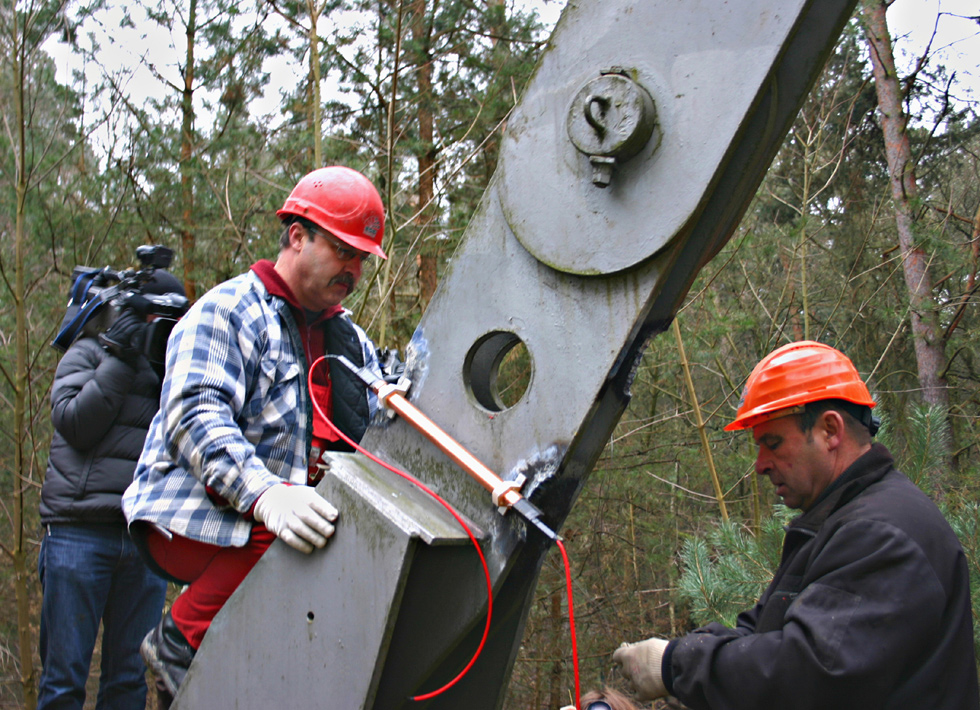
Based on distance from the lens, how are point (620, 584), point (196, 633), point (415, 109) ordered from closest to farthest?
1. point (196, 633)
2. point (415, 109)
3. point (620, 584)

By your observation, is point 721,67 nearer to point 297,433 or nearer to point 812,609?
point 812,609

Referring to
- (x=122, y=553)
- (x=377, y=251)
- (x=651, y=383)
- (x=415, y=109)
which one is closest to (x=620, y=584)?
(x=651, y=383)

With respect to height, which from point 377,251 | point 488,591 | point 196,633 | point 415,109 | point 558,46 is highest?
point 415,109

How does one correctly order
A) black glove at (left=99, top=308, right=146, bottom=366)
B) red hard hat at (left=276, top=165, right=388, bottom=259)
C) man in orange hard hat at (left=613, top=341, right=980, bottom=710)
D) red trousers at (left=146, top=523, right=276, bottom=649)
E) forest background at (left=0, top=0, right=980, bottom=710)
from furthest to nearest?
1. forest background at (left=0, top=0, right=980, bottom=710)
2. black glove at (left=99, top=308, right=146, bottom=366)
3. red hard hat at (left=276, top=165, right=388, bottom=259)
4. red trousers at (left=146, top=523, right=276, bottom=649)
5. man in orange hard hat at (left=613, top=341, right=980, bottom=710)

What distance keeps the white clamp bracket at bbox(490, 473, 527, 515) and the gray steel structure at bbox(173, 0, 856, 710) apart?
0.06 feet

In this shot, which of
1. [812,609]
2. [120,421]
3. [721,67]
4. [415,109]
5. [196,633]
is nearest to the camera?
[721,67]

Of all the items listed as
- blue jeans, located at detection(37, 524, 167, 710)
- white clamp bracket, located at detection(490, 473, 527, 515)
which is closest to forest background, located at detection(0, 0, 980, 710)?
blue jeans, located at detection(37, 524, 167, 710)

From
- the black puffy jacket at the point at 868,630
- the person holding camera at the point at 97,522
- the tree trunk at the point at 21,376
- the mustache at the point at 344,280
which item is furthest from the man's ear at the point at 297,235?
the tree trunk at the point at 21,376

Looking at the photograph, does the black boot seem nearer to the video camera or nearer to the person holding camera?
the person holding camera

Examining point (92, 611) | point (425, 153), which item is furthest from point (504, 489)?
point (425, 153)

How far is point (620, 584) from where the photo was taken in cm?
841

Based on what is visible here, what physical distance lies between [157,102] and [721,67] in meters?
6.74

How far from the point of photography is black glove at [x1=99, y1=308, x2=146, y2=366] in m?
3.04

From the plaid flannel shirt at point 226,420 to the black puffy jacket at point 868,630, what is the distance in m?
1.19
